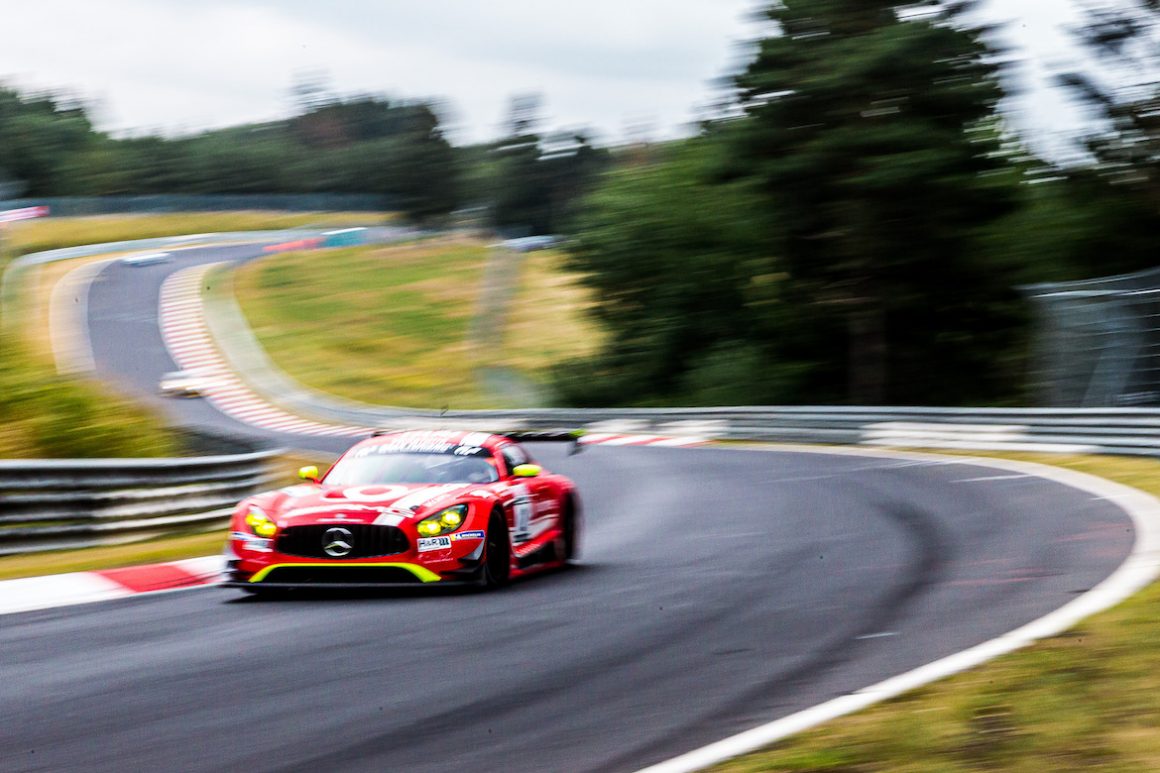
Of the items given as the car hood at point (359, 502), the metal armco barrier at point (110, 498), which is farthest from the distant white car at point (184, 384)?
the car hood at point (359, 502)

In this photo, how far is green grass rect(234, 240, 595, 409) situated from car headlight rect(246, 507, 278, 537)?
34861mm

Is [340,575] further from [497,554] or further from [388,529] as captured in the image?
[497,554]

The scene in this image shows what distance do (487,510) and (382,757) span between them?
4856 mm

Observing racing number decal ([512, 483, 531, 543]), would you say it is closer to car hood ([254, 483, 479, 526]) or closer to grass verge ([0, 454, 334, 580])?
car hood ([254, 483, 479, 526])

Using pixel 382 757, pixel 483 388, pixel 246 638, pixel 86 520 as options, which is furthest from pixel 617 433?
pixel 382 757

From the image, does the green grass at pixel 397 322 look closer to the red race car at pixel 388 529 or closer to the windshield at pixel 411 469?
the windshield at pixel 411 469

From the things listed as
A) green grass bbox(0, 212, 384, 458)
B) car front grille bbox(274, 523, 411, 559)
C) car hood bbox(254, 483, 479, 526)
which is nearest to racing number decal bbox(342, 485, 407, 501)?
car hood bbox(254, 483, 479, 526)

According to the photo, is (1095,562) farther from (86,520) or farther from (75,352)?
(75,352)

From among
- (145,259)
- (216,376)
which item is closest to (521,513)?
(216,376)

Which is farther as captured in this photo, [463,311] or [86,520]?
[463,311]

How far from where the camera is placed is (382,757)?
16.9ft

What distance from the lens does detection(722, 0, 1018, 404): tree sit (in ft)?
109

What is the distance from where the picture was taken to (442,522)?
9.66 m

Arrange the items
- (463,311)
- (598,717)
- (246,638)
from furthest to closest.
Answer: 1. (463,311)
2. (246,638)
3. (598,717)
